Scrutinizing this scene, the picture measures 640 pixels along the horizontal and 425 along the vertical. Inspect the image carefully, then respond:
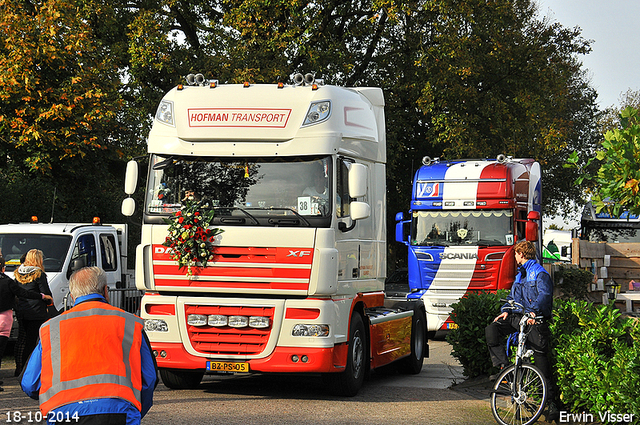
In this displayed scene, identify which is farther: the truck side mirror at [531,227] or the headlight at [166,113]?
the truck side mirror at [531,227]

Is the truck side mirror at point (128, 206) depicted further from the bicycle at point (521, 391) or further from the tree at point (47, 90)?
the tree at point (47, 90)

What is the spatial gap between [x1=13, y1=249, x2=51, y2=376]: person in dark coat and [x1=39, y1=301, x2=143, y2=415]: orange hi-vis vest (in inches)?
264

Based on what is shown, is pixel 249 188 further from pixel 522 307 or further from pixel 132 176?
pixel 522 307

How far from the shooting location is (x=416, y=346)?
13.1 m

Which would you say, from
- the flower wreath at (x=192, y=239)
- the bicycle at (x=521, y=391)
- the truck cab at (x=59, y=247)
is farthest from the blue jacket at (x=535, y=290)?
the truck cab at (x=59, y=247)

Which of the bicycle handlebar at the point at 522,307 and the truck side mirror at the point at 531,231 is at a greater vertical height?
the truck side mirror at the point at 531,231

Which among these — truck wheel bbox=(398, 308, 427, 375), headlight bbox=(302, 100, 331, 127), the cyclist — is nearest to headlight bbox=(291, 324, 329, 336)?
the cyclist

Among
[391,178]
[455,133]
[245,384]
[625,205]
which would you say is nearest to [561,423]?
[625,205]

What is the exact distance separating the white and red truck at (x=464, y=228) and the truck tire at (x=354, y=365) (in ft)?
22.1

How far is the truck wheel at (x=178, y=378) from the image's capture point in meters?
10.4

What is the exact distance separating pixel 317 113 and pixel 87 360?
19.9 feet

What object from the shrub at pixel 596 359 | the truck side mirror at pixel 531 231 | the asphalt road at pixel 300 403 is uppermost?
the truck side mirror at pixel 531 231

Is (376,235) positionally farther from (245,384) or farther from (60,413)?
(60,413)

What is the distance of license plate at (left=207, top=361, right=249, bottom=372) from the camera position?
935cm
